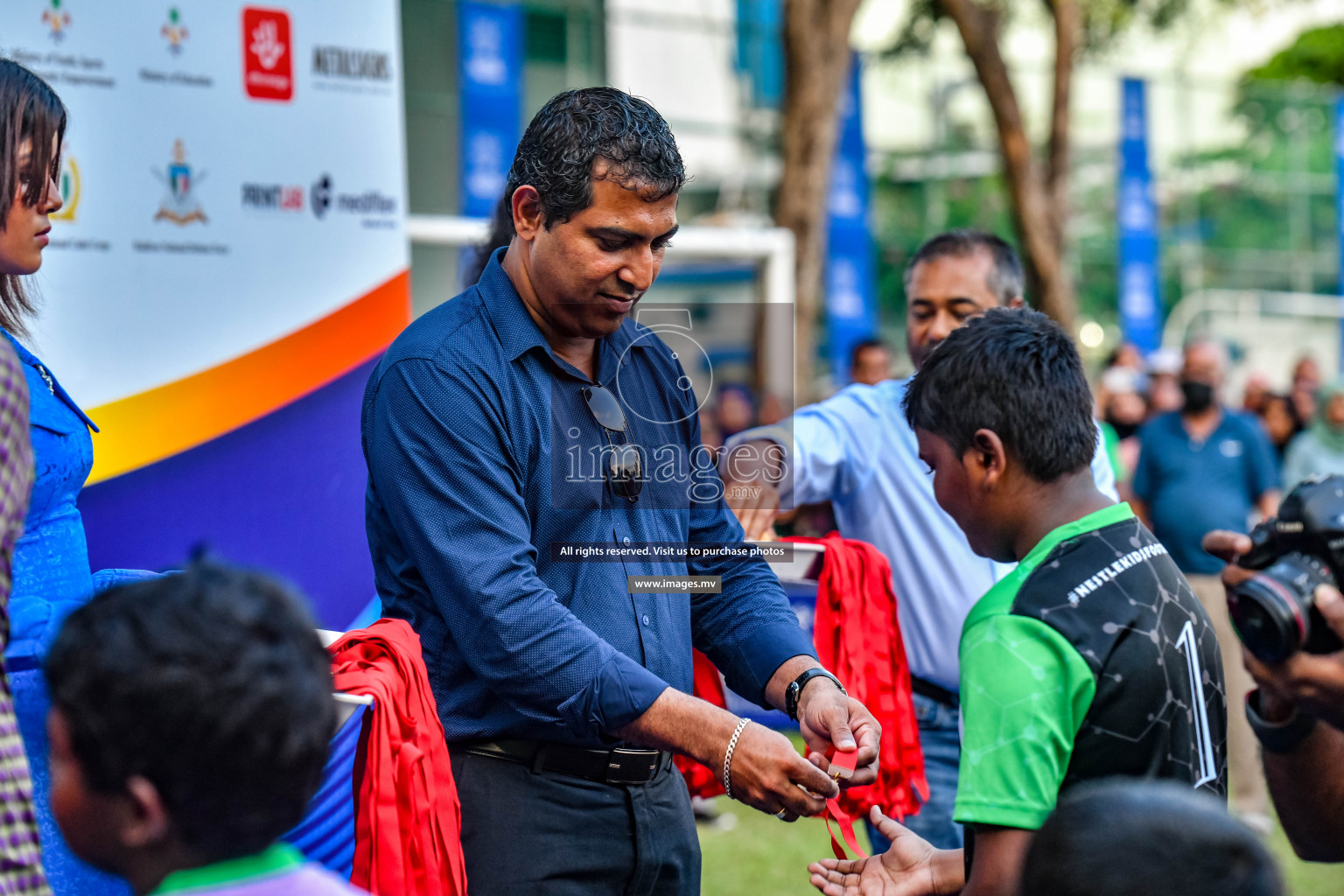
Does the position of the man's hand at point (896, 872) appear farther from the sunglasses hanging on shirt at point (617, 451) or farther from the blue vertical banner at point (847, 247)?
the blue vertical banner at point (847, 247)

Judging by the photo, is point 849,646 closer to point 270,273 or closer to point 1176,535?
point 270,273

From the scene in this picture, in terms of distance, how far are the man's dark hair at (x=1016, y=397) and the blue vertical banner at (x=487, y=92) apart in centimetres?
996

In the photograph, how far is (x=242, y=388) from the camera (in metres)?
4.02

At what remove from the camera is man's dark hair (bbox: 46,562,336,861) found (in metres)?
1.45

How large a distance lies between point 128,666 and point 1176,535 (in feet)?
21.8

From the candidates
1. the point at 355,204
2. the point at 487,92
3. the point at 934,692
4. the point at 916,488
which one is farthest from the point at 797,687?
the point at 487,92

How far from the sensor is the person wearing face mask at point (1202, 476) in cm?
712

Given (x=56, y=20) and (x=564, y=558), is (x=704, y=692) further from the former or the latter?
(x=56, y=20)

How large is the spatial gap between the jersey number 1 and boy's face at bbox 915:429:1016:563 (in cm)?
31

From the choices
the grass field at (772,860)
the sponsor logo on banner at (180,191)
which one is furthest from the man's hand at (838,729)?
the grass field at (772,860)

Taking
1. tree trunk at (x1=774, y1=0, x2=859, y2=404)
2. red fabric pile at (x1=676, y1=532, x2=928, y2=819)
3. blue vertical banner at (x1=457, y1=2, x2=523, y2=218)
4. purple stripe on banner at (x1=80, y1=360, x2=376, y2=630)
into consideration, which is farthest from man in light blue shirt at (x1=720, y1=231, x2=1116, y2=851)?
blue vertical banner at (x1=457, y1=2, x2=523, y2=218)

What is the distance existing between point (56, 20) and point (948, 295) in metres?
2.56

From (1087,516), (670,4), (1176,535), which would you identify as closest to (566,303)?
(1087,516)

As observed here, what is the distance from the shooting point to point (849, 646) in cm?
328
